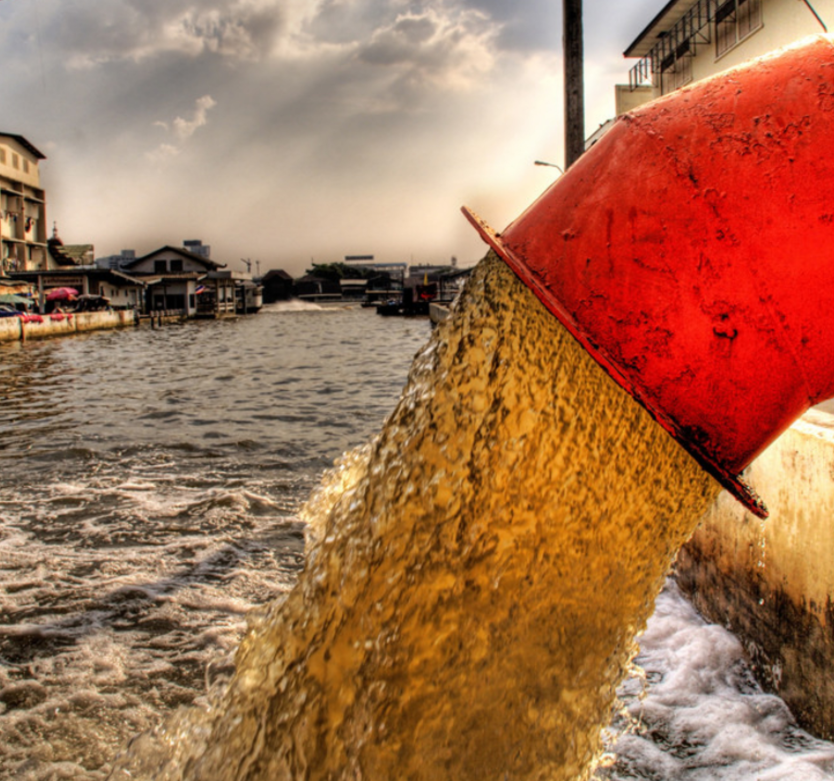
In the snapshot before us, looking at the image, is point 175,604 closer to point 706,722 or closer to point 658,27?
point 706,722

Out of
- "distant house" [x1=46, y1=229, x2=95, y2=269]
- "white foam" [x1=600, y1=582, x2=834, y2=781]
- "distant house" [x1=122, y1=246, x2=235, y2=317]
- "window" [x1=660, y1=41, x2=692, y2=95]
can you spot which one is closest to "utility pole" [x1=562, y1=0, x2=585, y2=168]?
"white foam" [x1=600, y1=582, x2=834, y2=781]

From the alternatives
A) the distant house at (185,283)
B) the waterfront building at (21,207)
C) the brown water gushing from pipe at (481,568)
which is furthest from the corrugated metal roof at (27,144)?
the brown water gushing from pipe at (481,568)

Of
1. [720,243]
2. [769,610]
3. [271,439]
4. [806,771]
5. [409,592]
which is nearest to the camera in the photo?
[720,243]

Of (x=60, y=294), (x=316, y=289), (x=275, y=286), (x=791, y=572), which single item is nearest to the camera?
(x=791, y=572)

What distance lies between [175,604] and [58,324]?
2865 cm

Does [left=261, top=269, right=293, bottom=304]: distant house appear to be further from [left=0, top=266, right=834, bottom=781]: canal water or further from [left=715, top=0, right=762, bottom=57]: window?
[left=0, top=266, right=834, bottom=781]: canal water

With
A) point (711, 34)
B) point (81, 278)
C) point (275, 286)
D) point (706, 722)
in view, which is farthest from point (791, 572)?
point (275, 286)

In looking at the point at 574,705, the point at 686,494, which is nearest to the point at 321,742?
the point at 574,705

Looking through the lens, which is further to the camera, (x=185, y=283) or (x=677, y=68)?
(x=185, y=283)

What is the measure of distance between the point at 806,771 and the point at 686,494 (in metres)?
1.21

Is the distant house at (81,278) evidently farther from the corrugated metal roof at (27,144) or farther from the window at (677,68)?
the window at (677,68)

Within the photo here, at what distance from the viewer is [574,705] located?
1714 millimetres

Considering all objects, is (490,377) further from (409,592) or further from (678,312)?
(409,592)

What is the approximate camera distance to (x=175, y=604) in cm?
335
